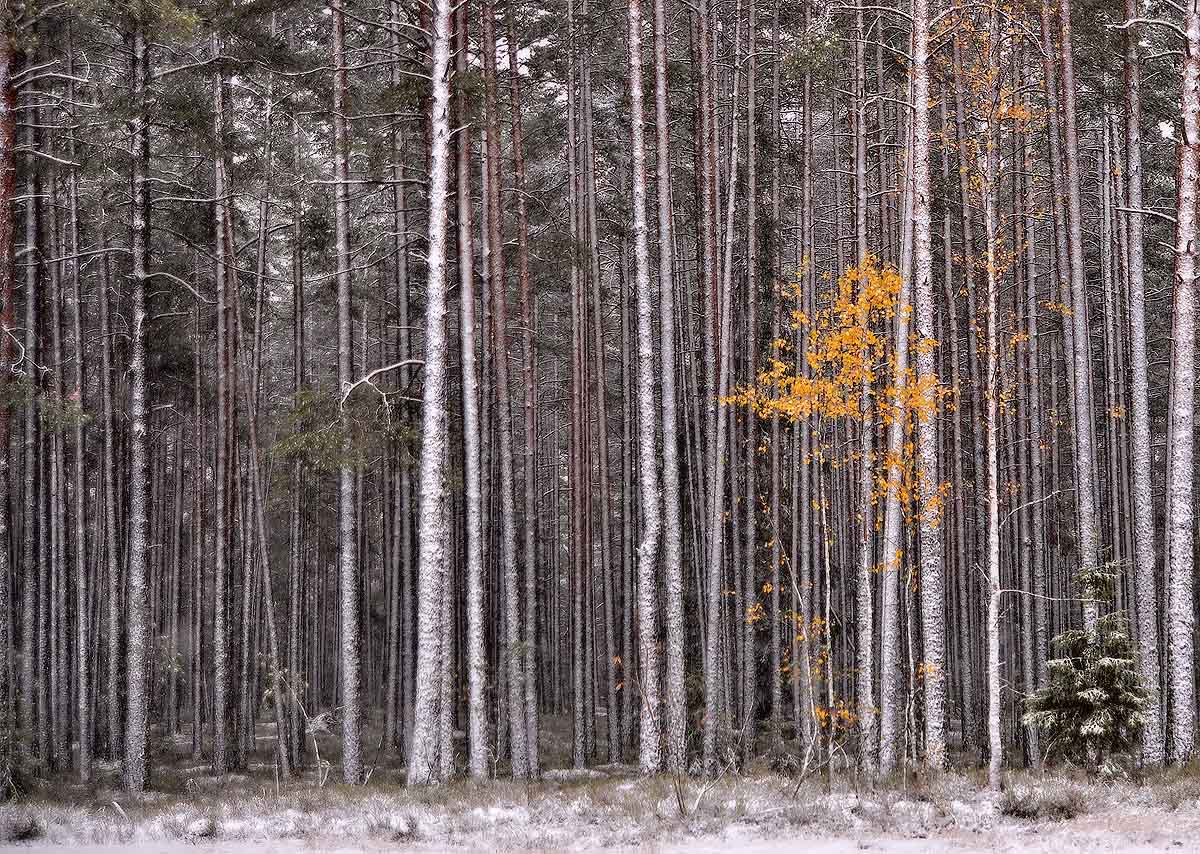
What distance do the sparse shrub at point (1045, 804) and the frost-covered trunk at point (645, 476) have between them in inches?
164

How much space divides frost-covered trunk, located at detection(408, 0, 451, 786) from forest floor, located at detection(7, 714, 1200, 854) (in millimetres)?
851

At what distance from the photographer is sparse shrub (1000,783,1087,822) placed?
31.5ft

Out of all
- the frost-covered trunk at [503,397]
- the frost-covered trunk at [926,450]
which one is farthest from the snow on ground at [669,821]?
the frost-covered trunk at [503,397]

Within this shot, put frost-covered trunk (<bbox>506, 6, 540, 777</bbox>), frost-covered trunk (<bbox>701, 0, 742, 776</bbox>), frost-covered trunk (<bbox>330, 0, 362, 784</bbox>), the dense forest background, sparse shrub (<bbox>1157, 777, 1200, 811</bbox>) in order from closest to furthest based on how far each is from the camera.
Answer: sparse shrub (<bbox>1157, 777, 1200, 811</bbox>), the dense forest background, frost-covered trunk (<bbox>701, 0, 742, 776</bbox>), frost-covered trunk (<bbox>330, 0, 362, 784</bbox>), frost-covered trunk (<bbox>506, 6, 540, 777</bbox>)

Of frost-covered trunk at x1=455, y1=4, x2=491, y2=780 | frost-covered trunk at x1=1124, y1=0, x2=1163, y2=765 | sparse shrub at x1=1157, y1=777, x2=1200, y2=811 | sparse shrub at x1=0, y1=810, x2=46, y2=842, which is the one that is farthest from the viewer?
frost-covered trunk at x1=455, y1=4, x2=491, y2=780

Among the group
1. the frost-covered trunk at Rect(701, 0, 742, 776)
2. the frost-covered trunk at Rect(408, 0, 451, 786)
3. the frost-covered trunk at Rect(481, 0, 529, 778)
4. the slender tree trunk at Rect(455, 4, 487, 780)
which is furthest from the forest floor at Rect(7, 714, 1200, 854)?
the frost-covered trunk at Rect(481, 0, 529, 778)

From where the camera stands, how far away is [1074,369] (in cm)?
1522

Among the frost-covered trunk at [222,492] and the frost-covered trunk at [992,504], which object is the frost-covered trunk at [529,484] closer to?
the frost-covered trunk at [222,492]

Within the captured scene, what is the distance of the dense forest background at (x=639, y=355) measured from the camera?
12.8 meters

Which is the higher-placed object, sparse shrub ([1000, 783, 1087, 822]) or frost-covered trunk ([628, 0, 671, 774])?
frost-covered trunk ([628, 0, 671, 774])

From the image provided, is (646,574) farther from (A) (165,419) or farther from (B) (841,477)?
(A) (165,419)

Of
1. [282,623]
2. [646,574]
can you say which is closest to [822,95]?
[646,574]

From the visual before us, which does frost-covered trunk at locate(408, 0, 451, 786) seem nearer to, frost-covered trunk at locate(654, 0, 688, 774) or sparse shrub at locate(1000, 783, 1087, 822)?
frost-covered trunk at locate(654, 0, 688, 774)

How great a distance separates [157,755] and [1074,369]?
1891 centimetres
